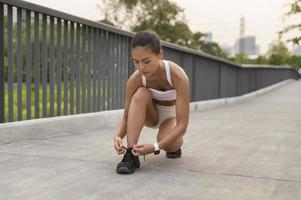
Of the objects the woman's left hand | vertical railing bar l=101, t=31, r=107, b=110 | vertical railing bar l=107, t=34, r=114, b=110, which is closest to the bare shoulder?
the woman's left hand

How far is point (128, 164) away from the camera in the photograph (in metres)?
3.60

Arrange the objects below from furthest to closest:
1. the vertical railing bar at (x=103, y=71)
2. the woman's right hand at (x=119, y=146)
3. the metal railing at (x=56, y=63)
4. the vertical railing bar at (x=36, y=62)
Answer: the vertical railing bar at (x=103, y=71)
the vertical railing bar at (x=36, y=62)
the metal railing at (x=56, y=63)
the woman's right hand at (x=119, y=146)

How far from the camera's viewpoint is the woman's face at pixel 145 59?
11.5ft

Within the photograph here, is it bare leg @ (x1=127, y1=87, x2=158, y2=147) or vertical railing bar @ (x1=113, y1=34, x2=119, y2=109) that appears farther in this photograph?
vertical railing bar @ (x1=113, y1=34, x2=119, y2=109)

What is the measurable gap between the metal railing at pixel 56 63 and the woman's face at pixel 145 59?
6.32 feet

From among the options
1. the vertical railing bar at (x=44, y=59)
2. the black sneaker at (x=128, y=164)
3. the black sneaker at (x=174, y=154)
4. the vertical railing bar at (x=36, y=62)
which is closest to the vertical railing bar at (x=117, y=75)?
the vertical railing bar at (x=44, y=59)

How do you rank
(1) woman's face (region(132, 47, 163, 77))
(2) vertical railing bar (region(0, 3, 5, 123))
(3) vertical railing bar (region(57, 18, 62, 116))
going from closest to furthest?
(1) woman's face (region(132, 47, 163, 77)), (2) vertical railing bar (region(0, 3, 5, 123)), (3) vertical railing bar (region(57, 18, 62, 116))

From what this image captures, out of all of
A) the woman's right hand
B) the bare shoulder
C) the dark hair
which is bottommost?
the woman's right hand

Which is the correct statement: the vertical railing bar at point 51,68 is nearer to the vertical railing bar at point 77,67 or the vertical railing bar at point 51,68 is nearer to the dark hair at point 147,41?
the vertical railing bar at point 77,67

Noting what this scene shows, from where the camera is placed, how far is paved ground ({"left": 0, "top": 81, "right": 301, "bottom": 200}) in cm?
309

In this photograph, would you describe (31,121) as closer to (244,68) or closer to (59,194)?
(59,194)

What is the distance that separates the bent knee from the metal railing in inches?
68.3

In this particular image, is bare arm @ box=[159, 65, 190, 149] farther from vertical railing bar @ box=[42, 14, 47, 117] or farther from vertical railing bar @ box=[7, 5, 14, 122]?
vertical railing bar @ box=[42, 14, 47, 117]

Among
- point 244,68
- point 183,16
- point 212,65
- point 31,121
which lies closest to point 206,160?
point 31,121
